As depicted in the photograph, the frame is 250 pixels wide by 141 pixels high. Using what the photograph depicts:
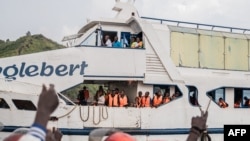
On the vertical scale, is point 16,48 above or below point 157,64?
above

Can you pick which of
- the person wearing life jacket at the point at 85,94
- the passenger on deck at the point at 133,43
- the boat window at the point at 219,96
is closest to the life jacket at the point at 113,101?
the person wearing life jacket at the point at 85,94

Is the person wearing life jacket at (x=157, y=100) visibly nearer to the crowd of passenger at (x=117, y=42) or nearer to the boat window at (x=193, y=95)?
the boat window at (x=193, y=95)

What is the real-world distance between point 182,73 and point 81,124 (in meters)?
3.27

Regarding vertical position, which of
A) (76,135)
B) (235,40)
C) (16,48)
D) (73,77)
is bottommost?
(76,135)

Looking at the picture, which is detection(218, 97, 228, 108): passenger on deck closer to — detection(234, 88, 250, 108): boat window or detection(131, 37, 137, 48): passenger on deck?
detection(234, 88, 250, 108): boat window

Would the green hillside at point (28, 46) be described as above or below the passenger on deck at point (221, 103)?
above

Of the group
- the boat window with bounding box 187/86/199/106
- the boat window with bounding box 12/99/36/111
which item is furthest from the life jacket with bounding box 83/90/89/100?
the boat window with bounding box 187/86/199/106

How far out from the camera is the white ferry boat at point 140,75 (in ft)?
34.9

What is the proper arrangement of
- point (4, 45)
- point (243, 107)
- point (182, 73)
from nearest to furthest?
1. point (182, 73)
2. point (243, 107)
3. point (4, 45)

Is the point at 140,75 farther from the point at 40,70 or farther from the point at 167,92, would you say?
the point at 40,70

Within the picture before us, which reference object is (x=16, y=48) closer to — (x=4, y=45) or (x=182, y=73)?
(x=4, y=45)

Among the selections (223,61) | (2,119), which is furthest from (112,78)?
(223,61)

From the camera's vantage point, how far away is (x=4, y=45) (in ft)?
164

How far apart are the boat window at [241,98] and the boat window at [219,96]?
60cm
